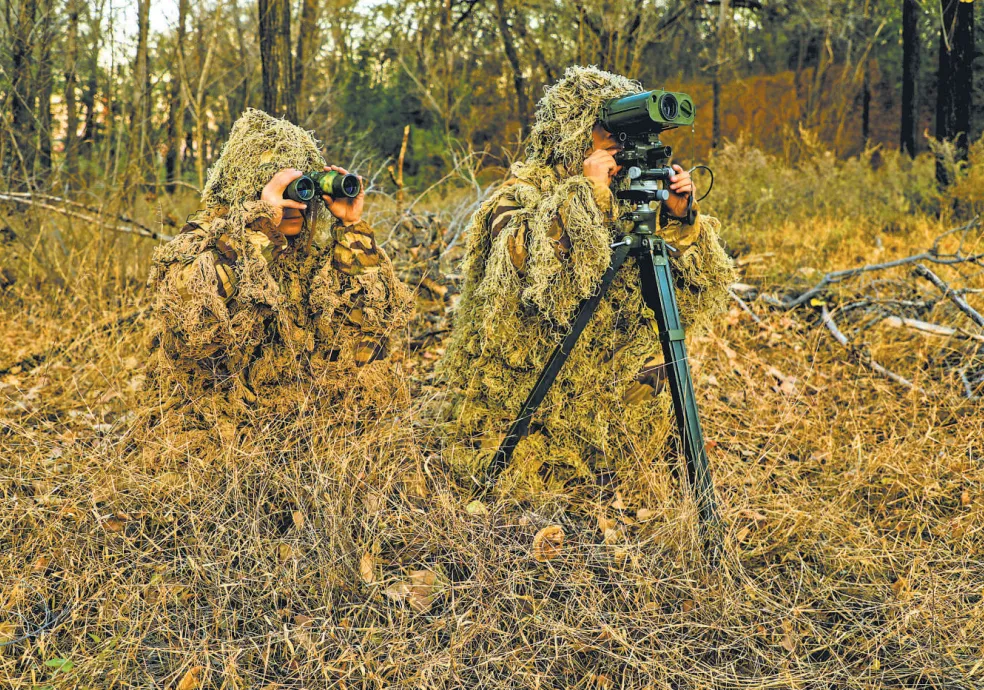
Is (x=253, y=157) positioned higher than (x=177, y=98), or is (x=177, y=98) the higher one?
(x=177, y=98)

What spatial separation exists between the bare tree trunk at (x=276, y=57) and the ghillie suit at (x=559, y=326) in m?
3.18

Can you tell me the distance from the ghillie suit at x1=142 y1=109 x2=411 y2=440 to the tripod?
76 cm

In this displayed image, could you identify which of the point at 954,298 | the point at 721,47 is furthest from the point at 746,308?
the point at 721,47

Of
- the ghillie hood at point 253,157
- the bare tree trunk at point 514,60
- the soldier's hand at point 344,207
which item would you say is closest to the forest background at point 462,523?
the soldier's hand at point 344,207

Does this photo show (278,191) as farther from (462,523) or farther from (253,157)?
(462,523)

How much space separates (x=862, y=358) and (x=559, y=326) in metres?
1.90

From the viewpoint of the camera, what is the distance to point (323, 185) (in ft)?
8.81

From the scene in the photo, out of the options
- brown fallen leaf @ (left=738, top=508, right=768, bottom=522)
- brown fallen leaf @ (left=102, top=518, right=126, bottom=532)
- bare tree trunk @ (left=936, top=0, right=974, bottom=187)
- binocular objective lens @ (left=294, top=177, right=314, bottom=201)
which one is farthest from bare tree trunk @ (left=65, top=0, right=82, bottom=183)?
bare tree trunk @ (left=936, top=0, right=974, bottom=187)

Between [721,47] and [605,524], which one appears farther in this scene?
[721,47]

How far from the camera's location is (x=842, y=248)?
593 cm

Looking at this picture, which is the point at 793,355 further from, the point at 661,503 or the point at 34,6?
the point at 34,6

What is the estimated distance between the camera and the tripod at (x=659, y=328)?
7.52 feet

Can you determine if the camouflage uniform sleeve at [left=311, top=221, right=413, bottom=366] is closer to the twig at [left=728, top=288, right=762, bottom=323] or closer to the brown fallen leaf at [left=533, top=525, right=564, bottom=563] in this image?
the brown fallen leaf at [left=533, top=525, right=564, bottom=563]

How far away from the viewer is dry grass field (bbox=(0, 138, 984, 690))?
199 cm
